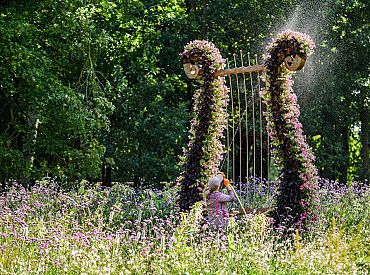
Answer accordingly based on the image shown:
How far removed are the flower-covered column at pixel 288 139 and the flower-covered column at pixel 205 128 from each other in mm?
945

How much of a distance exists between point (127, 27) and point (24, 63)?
5615 millimetres

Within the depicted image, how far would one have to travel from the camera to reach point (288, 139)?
9.66 meters

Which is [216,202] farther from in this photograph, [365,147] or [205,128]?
[365,147]

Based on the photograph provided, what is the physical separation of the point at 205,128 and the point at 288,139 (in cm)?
143

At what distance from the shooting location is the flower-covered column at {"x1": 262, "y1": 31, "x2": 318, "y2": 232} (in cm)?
945

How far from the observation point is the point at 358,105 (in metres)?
20.4

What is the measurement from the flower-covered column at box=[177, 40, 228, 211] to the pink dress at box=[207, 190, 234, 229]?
0.92m

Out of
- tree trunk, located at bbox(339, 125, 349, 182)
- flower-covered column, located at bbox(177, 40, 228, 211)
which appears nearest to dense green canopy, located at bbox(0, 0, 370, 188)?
tree trunk, located at bbox(339, 125, 349, 182)

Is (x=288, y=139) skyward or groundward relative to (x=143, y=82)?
groundward

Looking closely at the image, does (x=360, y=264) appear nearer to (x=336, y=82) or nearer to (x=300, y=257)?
(x=300, y=257)

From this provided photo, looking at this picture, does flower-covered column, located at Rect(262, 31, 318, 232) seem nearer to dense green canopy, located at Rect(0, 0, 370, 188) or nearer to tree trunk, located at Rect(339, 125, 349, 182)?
dense green canopy, located at Rect(0, 0, 370, 188)

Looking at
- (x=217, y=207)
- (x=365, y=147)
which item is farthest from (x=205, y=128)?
(x=365, y=147)

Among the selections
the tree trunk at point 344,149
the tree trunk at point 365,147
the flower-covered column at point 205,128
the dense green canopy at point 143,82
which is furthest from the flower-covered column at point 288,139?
the tree trunk at point 344,149

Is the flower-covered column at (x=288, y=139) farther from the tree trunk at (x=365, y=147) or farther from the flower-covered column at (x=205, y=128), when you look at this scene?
the tree trunk at (x=365, y=147)
